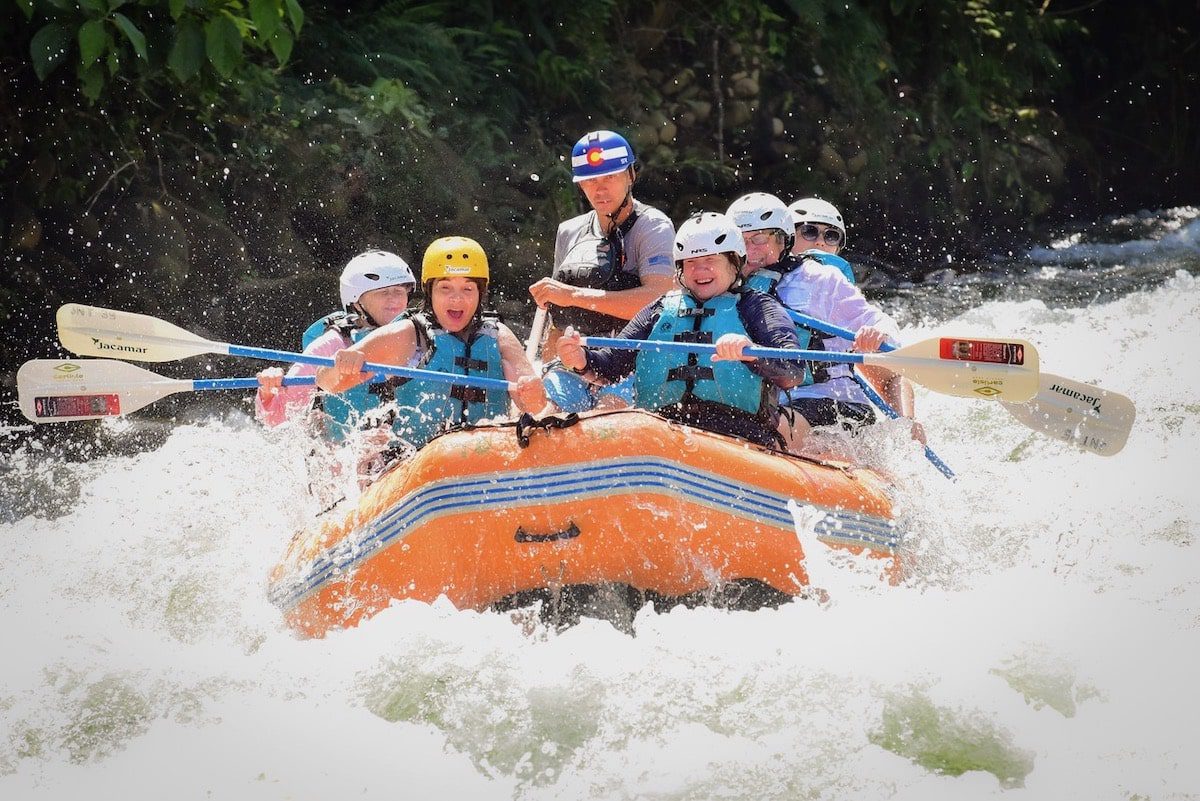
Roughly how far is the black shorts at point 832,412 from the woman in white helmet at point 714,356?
2.42 ft

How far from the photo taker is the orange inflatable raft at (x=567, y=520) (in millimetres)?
4801

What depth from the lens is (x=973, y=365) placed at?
5523 mm

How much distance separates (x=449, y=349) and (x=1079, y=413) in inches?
95.8

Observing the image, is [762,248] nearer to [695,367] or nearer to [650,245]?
[650,245]

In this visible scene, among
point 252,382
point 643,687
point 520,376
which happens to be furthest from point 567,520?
point 252,382

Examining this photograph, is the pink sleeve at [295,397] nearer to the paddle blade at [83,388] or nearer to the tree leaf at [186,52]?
the paddle blade at [83,388]

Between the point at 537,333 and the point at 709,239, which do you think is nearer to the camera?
the point at 709,239

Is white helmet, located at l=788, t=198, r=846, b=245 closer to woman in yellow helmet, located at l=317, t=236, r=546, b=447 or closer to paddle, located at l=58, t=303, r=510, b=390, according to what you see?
woman in yellow helmet, located at l=317, t=236, r=546, b=447

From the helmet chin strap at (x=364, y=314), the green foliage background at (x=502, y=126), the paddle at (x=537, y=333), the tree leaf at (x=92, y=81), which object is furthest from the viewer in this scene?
the green foliage background at (x=502, y=126)

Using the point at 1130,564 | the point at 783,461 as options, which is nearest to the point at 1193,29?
the point at 1130,564

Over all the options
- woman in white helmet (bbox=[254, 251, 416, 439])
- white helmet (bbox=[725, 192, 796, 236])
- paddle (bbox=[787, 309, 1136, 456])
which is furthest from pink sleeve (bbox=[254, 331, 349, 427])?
paddle (bbox=[787, 309, 1136, 456])

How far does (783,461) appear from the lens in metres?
5.13

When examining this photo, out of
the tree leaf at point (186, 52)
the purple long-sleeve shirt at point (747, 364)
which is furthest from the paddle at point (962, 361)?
the tree leaf at point (186, 52)

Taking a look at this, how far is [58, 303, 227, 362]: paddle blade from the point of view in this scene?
5.98 metres
